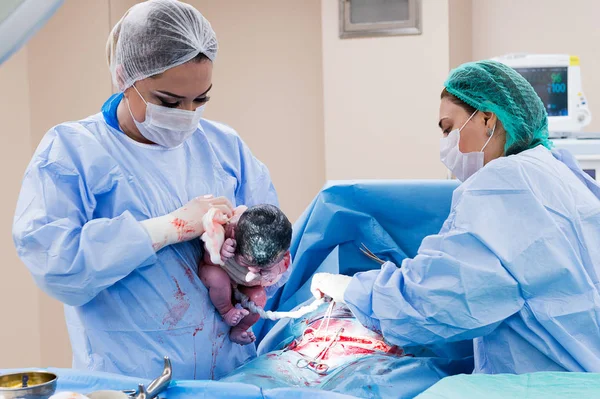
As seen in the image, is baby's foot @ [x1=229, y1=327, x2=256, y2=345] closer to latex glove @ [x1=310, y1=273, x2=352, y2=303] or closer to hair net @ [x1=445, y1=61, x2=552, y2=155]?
latex glove @ [x1=310, y1=273, x2=352, y2=303]

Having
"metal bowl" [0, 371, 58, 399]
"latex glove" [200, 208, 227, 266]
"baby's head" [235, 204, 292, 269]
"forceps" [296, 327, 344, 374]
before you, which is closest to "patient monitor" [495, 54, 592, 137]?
"forceps" [296, 327, 344, 374]

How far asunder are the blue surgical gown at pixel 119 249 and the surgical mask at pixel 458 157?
1.97ft

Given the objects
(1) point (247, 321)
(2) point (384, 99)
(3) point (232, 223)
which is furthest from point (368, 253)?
(2) point (384, 99)

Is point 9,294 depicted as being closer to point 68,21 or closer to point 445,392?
point 68,21

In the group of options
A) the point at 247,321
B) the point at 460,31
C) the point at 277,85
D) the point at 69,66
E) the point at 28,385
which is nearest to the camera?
the point at 28,385

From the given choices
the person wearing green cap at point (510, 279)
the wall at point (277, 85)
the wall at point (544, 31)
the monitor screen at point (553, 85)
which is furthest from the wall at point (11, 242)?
the wall at point (544, 31)

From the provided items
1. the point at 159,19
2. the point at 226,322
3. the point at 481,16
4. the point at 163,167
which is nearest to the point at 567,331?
the point at 226,322

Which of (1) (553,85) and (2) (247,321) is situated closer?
(2) (247,321)

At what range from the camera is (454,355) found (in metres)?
1.93

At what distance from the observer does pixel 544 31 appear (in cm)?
434

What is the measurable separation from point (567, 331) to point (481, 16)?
3.47 metres

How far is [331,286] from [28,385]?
0.95 meters

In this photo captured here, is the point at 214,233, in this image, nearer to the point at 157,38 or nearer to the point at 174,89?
the point at 174,89

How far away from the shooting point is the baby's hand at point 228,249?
5.49ft
